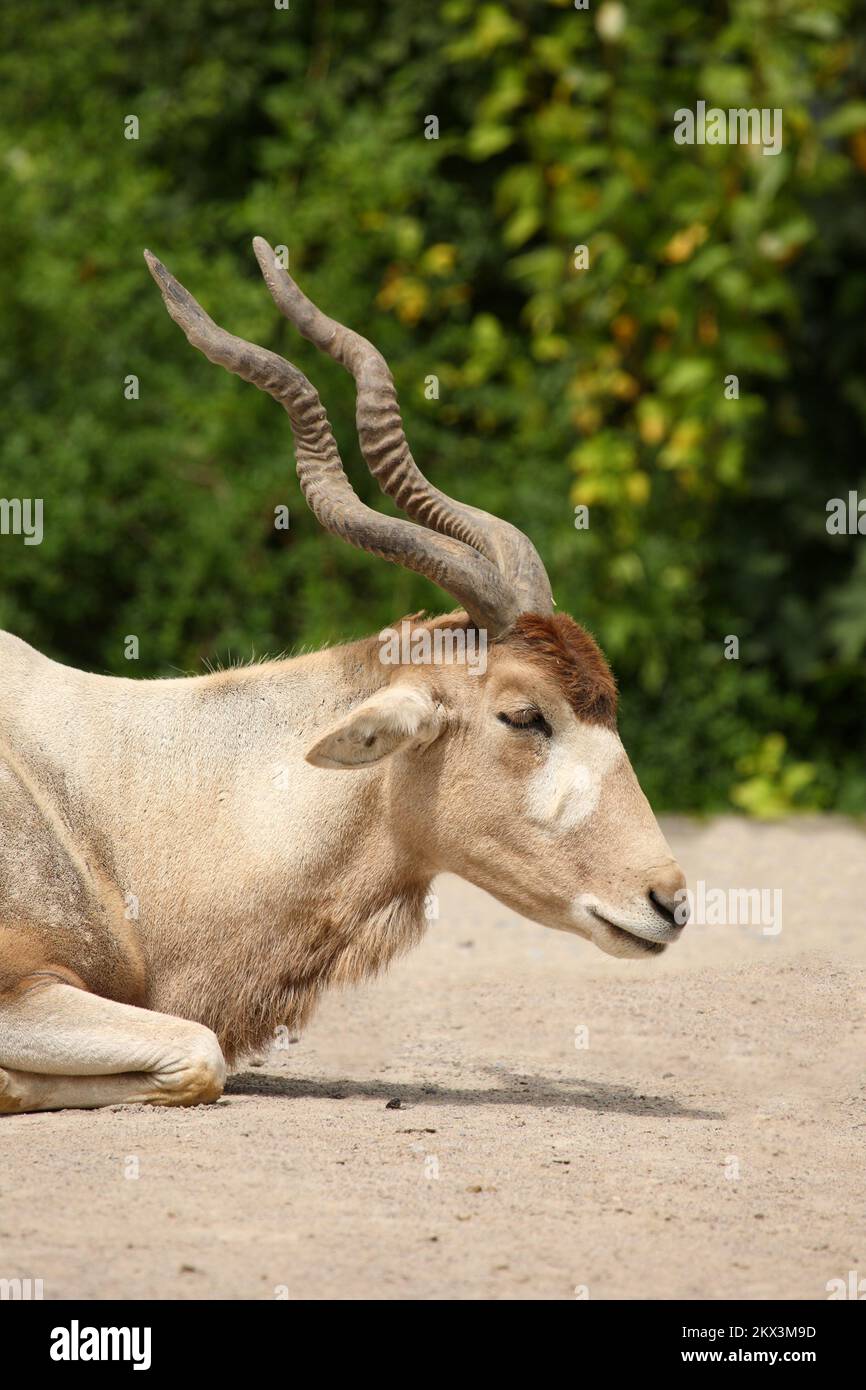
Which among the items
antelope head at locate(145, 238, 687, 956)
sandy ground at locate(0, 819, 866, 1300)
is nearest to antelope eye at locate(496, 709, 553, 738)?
antelope head at locate(145, 238, 687, 956)

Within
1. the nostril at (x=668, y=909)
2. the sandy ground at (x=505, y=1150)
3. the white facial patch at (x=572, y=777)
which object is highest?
the white facial patch at (x=572, y=777)

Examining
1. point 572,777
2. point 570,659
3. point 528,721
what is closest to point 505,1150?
point 572,777

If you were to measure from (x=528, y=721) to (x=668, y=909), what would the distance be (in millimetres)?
617

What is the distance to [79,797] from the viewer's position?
536 centimetres

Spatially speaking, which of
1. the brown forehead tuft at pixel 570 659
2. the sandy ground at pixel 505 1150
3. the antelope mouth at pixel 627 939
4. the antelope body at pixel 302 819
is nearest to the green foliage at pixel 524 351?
the sandy ground at pixel 505 1150

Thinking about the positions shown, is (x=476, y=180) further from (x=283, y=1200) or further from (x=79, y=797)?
(x=283, y=1200)

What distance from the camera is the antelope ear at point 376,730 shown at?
16.1 ft

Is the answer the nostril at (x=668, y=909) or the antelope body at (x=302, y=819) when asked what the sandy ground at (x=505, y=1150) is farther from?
the nostril at (x=668, y=909)

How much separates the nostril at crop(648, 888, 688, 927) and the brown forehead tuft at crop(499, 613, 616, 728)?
0.50 metres

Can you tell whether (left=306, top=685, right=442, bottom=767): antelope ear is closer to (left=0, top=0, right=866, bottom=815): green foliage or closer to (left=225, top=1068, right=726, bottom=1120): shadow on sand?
(left=225, top=1068, right=726, bottom=1120): shadow on sand

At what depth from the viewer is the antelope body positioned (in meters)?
4.97

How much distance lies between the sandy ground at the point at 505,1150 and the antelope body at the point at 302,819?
0.30m

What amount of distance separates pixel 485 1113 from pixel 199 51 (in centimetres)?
906

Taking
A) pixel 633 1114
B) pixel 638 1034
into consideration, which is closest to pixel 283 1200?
pixel 633 1114
